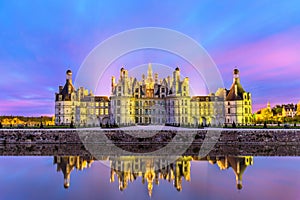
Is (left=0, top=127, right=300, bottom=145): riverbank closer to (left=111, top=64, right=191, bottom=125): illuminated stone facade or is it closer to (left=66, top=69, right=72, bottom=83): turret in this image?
(left=111, top=64, right=191, bottom=125): illuminated stone facade

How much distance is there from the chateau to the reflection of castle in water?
30.6 metres

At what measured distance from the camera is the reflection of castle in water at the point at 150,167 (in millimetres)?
19203

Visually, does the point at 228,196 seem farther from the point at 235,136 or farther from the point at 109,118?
the point at 109,118

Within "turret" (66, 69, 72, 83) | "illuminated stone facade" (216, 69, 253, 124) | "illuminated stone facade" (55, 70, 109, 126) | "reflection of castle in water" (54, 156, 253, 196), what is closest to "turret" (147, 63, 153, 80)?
"illuminated stone facade" (55, 70, 109, 126)

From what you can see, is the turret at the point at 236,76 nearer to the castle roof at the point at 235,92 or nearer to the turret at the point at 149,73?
the castle roof at the point at 235,92

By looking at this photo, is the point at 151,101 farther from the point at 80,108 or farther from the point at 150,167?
the point at 150,167

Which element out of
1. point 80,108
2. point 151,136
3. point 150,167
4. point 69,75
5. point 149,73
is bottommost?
point 150,167

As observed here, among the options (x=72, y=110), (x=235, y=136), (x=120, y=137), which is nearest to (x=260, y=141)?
(x=235, y=136)

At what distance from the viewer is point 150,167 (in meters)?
23.1

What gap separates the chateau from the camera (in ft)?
192

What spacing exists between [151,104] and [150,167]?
124 feet

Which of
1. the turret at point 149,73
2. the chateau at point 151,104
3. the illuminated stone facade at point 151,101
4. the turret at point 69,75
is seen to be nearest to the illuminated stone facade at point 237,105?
the chateau at point 151,104

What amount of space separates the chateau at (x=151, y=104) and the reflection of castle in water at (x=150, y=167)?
100 ft

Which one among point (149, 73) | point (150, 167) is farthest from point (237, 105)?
point (150, 167)
